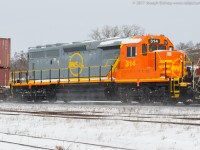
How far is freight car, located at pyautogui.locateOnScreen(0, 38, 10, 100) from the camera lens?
26.9 m

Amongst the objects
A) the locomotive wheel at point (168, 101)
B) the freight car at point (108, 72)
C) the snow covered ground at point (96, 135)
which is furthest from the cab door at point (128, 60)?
the snow covered ground at point (96, 135)

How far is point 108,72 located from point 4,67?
8.96 meters

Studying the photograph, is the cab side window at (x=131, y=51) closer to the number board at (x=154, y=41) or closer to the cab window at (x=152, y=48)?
the cab window at (x=152, y=48)

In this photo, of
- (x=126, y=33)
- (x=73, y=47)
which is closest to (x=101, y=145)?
(x=73, y=47)

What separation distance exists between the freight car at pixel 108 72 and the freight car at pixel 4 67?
42.7 inches

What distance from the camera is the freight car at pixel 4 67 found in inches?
1058

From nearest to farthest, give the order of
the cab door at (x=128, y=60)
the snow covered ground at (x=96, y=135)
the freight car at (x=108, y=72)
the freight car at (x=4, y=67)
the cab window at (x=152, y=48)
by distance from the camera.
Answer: the snow covered ground at (x=96, y=135)
the freight car at (x=108, y=72)
the cab window at (x=152, y=48)
the cab door at (x=128, y=60)
the freight car at (x=4, y=67)

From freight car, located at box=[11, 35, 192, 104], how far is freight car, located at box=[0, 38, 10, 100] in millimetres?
1085

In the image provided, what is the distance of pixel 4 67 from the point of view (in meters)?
27.0

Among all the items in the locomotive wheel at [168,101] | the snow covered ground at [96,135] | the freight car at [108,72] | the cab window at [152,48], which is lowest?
the snow covered ground at [96,135]

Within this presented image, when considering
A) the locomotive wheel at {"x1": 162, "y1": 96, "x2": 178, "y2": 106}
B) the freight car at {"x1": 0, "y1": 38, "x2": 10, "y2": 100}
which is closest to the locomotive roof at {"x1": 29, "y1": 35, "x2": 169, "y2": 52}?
the freight car at {"x1": 0, "y1": 38, "x2": 10, "y2": 100}

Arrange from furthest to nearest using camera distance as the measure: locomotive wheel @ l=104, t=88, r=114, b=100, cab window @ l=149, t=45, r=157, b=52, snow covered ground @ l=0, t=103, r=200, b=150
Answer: locomotive wheel @ l=104, t=88, r=114, b=100
cab window @ l=149, t=45, r=157, b=52
snow covered ground @ l=0, t=103, r=200, b=150

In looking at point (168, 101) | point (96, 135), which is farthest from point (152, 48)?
point (96, 135)

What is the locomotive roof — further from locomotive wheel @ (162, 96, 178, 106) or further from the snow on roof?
locomotive wheel @ (162, 96, 178, 106)
